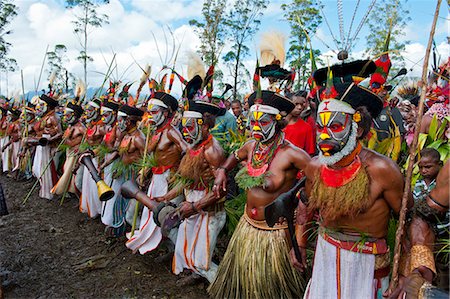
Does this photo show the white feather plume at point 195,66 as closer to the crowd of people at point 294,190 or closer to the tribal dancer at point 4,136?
the crowd of people at point 294,190

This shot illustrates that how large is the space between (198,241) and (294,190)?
1.61m

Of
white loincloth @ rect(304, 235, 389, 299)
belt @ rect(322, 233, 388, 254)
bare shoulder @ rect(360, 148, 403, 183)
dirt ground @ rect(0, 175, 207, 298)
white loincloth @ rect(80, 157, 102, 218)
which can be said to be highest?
bare shoulder @ rect(360, 148, 403, 183)

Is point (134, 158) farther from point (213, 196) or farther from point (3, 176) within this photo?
point (3, 176)

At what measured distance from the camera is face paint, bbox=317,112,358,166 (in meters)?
2.25

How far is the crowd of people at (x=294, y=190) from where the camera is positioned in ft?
7.21

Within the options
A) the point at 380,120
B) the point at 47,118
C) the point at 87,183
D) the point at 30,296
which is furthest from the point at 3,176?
the point at 380,120

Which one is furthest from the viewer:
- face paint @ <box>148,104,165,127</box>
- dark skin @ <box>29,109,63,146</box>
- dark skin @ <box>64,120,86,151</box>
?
dark skin @ <box>29,109,63,146</box>

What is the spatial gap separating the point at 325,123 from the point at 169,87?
323 centimetres

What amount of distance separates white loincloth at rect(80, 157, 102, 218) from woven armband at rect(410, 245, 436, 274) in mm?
5427

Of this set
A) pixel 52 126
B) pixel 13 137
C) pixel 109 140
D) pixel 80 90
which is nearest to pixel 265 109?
pixel 109 140

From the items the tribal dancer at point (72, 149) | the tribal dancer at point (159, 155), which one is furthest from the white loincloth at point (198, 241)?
the tribal dancer at point (72, 149)

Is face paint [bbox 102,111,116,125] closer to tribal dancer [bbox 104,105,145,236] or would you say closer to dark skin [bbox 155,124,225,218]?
tribal dancer [bbox 104,105,145,236]

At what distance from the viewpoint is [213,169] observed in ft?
12.7

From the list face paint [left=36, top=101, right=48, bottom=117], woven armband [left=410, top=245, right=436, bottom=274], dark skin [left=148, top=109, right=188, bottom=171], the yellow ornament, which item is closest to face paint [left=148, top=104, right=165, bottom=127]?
dark skin [left=148, top=109, right=188, bottom=171]
